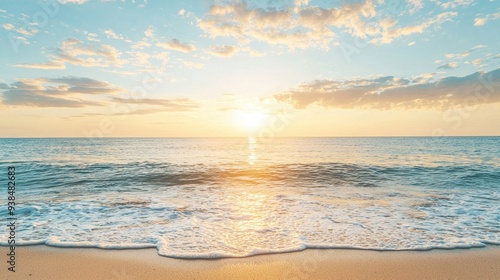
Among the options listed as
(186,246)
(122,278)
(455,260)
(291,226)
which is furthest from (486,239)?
(122,278)

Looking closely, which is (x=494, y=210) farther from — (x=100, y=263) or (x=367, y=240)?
(x=100, y=263)

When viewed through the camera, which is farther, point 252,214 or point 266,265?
point 252,214

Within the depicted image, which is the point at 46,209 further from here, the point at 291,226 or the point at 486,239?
the point at 486,239

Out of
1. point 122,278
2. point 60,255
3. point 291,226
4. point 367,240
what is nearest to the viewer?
point 122,278

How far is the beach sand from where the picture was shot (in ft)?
18.0

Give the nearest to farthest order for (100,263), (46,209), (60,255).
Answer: (100,263) → (60,255) → (46,209)

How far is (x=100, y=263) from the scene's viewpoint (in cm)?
601

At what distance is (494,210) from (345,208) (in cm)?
588

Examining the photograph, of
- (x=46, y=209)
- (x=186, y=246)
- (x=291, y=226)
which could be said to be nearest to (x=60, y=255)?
(x=186, y=246)

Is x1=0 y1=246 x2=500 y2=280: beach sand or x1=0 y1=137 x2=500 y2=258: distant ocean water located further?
x1=0 y1=137 x2=500 y2=258: distant ocean water

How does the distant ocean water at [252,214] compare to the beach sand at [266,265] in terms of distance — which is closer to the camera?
the beach sand at [266,265]

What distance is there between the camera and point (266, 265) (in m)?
5.86

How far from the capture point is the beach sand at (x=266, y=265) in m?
5.49

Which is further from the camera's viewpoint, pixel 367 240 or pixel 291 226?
pixel 291 226
